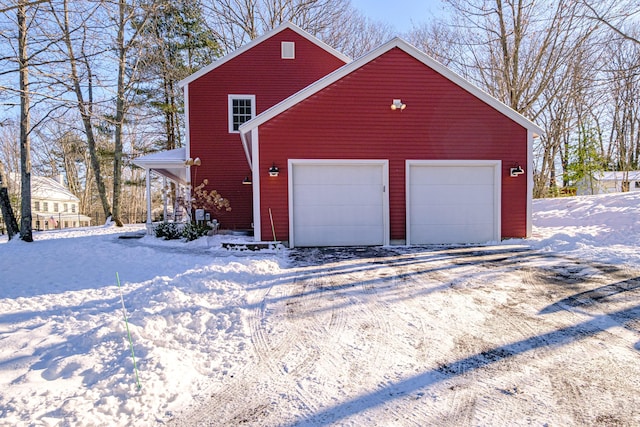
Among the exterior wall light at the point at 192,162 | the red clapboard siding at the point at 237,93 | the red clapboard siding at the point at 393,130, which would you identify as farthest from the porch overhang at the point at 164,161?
the red clapboard siding at the point at 393,130

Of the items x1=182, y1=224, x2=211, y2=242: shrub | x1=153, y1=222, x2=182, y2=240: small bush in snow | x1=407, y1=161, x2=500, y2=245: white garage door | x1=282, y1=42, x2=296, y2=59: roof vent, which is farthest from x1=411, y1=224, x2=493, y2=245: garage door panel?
x1=282, y1=42, x2=296, y2=59: roof vent

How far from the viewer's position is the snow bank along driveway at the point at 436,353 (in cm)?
190

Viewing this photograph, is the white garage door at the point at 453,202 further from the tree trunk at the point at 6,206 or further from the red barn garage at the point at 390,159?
the tree trunk at the point at 6,206

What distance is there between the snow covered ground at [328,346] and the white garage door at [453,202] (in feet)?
7.75

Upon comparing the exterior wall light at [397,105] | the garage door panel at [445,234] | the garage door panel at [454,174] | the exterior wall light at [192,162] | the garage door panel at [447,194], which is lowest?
the garage door panel at [445,234]

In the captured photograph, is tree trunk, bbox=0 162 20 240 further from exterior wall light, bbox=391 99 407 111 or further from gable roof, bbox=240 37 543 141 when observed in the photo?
exterior wall light, bbox=391 99 407 111

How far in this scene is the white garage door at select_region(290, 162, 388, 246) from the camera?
756 centimetres

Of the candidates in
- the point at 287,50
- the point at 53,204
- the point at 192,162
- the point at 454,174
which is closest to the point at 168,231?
the point at 192,162

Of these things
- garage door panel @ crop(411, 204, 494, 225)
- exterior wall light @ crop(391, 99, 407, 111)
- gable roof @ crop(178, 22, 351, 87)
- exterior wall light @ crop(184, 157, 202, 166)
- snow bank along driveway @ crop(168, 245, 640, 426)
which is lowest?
snow bank along driveway @ crop(168, 245, 640, 426)

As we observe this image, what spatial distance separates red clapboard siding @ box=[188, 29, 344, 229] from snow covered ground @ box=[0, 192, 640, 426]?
19.6 ft

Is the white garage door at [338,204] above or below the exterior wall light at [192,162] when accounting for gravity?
below

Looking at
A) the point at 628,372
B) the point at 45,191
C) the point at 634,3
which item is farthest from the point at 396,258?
the point at 45,191

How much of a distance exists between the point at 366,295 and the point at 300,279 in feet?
3.84

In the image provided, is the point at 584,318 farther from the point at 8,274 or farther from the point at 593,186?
the point at 593,186
